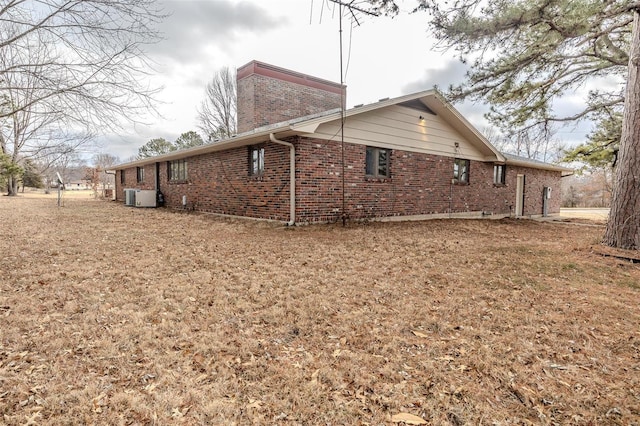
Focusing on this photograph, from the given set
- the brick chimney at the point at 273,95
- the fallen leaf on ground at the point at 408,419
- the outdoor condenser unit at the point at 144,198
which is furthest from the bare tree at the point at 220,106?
the fallen leaf on ground at the point at 408,419

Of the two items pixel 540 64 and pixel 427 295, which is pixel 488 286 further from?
pixel 540 64

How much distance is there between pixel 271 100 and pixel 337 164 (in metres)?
5.69

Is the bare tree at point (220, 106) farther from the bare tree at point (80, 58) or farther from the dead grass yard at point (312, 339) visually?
the dead grass yard at point (312, 339)

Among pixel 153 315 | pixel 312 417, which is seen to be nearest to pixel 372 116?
pixel 153 315

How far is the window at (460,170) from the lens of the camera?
40.5 feet

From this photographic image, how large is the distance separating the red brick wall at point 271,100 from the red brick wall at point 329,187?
8.42ft

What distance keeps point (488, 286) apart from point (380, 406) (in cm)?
281

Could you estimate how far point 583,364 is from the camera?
2322 mm

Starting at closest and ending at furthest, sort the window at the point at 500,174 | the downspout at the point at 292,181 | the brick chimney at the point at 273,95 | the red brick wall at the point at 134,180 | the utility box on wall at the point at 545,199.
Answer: the downspout at the point at 292,181, the brick chimney at the point at 273,95, the window at the point at 500,174, the red brick wall at the point at 134,180, the utility box on wall at the point at 545,199

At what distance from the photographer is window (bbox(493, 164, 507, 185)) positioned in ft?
46.5

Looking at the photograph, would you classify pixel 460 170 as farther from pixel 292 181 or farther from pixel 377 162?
pixel 292 181

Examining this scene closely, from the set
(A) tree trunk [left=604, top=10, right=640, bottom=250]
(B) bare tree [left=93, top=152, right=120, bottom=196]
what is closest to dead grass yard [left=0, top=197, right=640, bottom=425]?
(A) tree trunk [left=604, top=10, right=640, bottom=250]

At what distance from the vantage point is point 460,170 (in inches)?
495

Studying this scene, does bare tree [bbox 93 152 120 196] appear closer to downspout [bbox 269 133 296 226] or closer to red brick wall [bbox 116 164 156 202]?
red brick wall [bbox 116 164 156 202]
